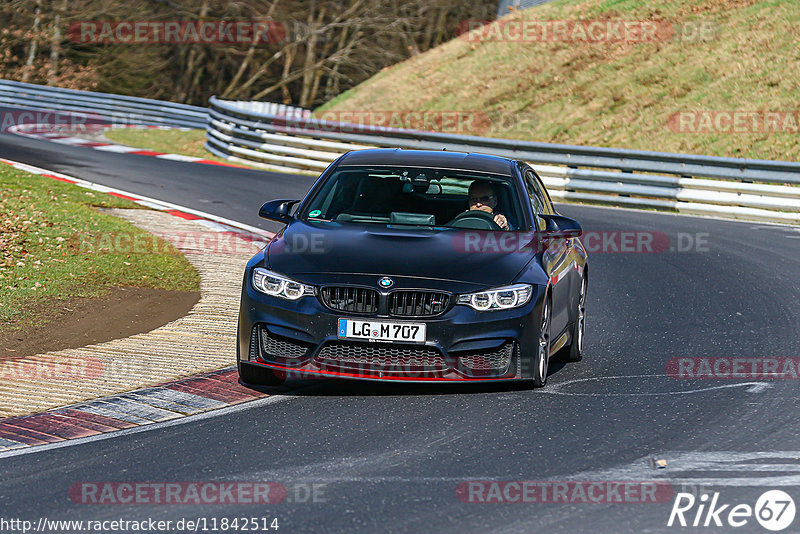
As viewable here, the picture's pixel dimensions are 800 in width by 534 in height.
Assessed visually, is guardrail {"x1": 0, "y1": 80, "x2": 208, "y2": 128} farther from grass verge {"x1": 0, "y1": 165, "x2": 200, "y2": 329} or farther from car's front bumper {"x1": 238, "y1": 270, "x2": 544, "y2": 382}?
car's front bumper {"x1": 238, "y1": 270, "x2": 544, "y2": 382}

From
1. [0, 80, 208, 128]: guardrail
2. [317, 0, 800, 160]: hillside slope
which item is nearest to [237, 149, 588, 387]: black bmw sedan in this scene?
[317, 0, 800, 160]: hillside slope

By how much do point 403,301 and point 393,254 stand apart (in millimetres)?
440

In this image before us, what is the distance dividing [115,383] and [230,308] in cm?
283

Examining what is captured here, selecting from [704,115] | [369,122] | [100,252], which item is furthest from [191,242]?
[369,122]

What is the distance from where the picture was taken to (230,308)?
35.6 ft

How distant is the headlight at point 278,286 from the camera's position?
7637mm

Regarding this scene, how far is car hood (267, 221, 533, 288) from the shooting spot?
25.1 ft

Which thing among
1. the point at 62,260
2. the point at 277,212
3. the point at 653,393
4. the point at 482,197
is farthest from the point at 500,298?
the point at 62,260

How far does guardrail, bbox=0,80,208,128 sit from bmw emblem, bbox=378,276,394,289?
2895cm

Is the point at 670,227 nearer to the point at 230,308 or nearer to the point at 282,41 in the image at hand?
the point at 230,308

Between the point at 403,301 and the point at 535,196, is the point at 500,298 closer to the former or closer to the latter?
the point at 403,301

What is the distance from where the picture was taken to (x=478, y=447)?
6586 mm

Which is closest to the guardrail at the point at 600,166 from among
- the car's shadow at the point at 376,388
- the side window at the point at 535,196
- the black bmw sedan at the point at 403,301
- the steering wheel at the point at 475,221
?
the side window at the point at 535,196

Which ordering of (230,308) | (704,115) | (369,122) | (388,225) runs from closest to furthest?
1. (388,225)
2. (230,308)
3. (704,115)
4. (369,122)
